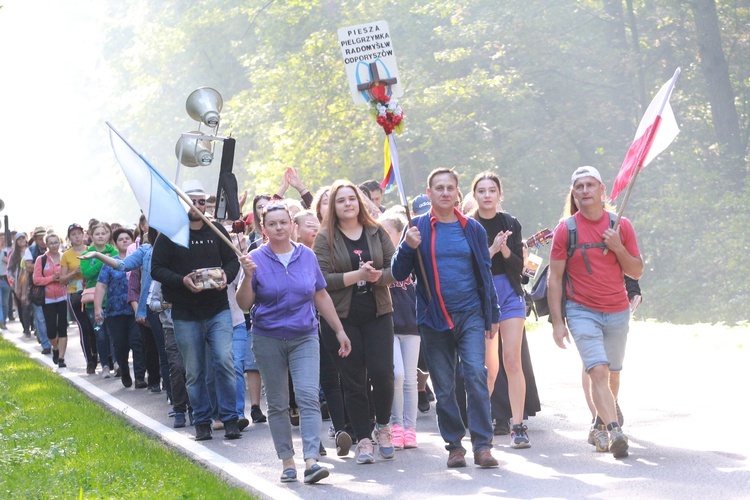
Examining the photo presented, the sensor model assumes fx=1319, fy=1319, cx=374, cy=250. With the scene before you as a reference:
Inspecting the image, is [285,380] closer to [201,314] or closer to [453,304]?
[453,304]

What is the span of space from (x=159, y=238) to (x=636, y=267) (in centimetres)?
389

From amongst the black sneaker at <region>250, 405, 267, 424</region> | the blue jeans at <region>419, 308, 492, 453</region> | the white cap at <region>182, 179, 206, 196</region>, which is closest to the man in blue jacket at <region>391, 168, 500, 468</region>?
the blue jeans at <region>419, 308, 492, 453</region>

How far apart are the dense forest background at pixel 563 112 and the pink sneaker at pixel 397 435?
21.9 metres

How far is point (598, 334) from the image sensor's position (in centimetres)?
875

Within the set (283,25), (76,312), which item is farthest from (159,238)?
(283,25)

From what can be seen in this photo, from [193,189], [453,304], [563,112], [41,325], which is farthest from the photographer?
[563,112]

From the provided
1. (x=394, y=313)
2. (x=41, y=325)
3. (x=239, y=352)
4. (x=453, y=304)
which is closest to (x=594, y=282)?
(x=453, y=304)

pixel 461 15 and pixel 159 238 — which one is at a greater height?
pixel 461 15

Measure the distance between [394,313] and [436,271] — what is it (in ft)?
5.15

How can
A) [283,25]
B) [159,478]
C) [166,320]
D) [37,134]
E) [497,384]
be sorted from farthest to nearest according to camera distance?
1. [37,134]
2. [283,25]
3. [166,320]
4. [497,384]
5. [159,478]

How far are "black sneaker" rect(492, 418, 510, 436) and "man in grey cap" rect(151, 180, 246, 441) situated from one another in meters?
2.15

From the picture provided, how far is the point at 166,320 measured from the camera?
11938mm

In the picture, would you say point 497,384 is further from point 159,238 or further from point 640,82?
point 640,82

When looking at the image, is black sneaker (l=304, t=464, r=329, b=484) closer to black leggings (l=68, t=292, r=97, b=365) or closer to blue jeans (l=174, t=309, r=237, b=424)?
blue jeans (l=174, t=309, r=237, b=424)
